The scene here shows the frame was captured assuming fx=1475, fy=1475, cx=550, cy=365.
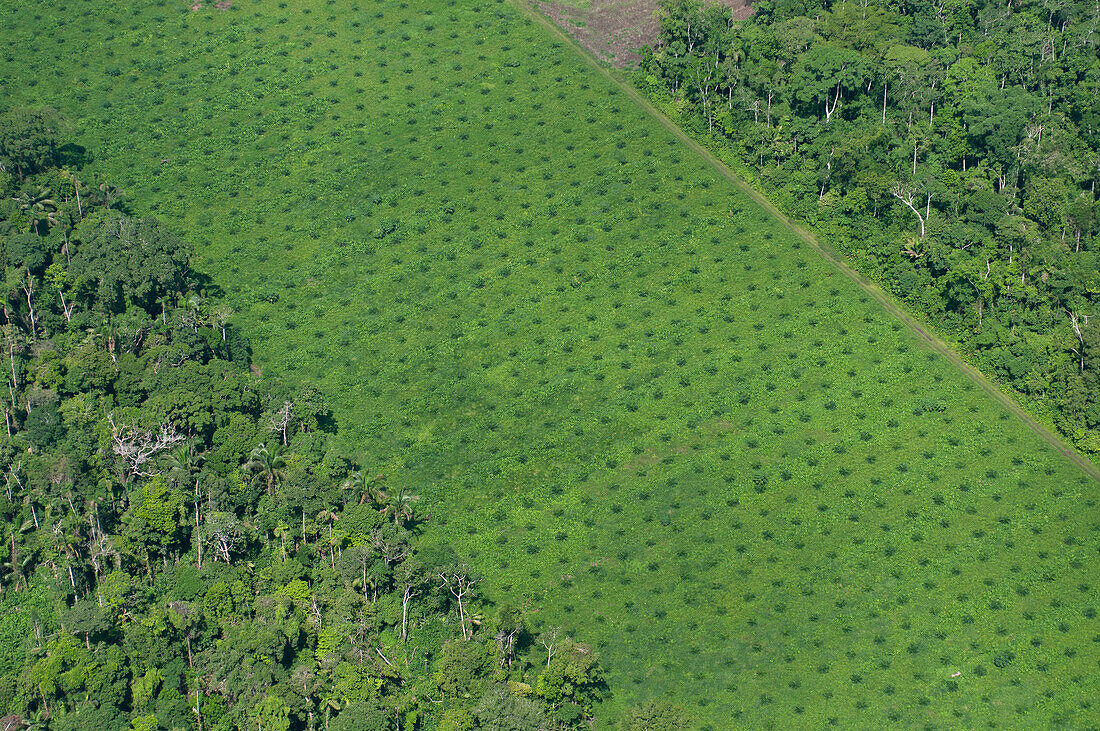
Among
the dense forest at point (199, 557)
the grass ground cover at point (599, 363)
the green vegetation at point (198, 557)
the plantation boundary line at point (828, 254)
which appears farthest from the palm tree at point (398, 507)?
the plantation boundary line at point (828, 254)

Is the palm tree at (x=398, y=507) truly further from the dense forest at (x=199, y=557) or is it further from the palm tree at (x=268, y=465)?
the palm tree at (x=268, y=465)

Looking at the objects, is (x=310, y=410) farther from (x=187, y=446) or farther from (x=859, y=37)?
(x=859, y=37)

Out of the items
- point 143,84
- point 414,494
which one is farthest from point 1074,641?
point 143,84

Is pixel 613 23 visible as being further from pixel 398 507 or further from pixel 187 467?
pixel 187 467

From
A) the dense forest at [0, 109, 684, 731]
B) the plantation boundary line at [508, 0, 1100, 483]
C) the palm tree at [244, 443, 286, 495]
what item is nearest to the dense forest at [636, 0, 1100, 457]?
the plantation boundary line at [508, 0, 1100, 483]

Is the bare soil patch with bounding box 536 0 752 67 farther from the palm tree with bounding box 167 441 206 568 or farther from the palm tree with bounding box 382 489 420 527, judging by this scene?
the palm tree with bounding box 167 441 206 568

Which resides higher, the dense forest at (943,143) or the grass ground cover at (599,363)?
the dense forest at (943,143)

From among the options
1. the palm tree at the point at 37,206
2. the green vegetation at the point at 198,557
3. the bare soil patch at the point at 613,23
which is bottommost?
the green vegetation at the point at 198,557
